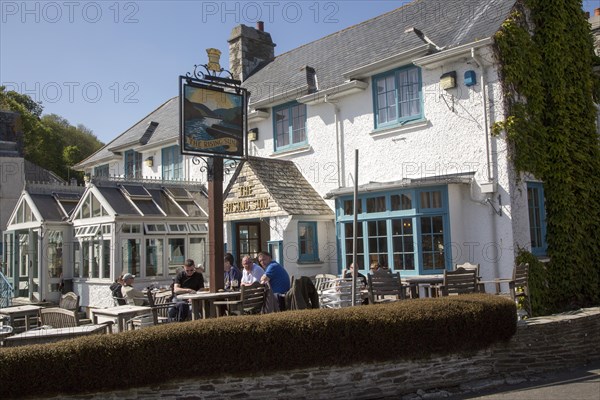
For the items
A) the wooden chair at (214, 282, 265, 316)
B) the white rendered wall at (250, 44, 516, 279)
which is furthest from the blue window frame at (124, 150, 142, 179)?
the wooden chair at (214, 282, 265, 316)

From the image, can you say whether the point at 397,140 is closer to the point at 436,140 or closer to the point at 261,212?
the point at 436,140

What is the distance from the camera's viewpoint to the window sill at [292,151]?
54.6ft

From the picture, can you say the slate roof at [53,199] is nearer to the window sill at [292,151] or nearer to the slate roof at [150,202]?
the slate roof at [150,202]

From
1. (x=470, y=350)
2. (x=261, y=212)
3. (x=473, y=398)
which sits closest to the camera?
(x=473, y=398)

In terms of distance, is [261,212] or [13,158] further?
[13,158]

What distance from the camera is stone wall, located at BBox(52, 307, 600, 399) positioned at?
6547 millimetres

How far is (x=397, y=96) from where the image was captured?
14.4 meters

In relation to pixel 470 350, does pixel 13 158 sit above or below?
above

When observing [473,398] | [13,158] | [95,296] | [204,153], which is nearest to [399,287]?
[473,398]

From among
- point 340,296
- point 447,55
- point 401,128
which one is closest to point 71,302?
point 340,296

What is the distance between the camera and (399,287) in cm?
995

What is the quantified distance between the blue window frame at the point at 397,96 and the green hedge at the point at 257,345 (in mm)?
7031

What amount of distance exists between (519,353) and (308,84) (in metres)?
10.7

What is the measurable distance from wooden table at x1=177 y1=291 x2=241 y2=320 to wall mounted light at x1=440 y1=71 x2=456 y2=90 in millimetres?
7106
